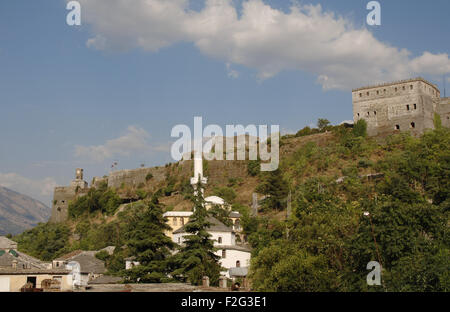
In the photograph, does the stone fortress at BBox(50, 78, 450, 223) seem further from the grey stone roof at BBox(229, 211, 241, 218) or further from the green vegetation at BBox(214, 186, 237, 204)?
the grey stone roof at BBox(229, 211, 241, 218)

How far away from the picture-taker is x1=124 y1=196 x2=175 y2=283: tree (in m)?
31.8

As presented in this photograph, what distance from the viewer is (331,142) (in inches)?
2518

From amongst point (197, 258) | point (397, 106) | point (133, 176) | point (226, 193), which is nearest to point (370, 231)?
point (197, 258)

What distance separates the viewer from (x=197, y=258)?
3150 centimetres

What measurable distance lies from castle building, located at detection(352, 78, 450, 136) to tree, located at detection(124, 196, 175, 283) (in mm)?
33803

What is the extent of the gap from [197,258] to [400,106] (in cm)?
3608

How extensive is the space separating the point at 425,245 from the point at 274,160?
147 feet

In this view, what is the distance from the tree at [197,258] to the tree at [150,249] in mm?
1151

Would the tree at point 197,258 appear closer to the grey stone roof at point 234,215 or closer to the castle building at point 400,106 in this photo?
the grey stone roof at point 234,215

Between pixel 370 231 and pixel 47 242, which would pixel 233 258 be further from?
pixel 47 242

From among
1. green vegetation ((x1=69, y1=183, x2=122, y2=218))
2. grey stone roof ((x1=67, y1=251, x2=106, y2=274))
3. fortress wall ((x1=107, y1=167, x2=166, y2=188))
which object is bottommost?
grey stone roof ((x1=67, y1=251, x2=106, y2=274))

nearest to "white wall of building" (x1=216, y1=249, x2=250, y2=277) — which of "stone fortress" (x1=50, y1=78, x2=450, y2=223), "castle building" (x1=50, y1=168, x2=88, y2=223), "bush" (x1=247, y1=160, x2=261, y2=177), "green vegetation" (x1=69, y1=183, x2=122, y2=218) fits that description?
"stone fortress" (x1=50, y1=78, x2=450, y2=223)

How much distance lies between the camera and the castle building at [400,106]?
57062 millimetres
